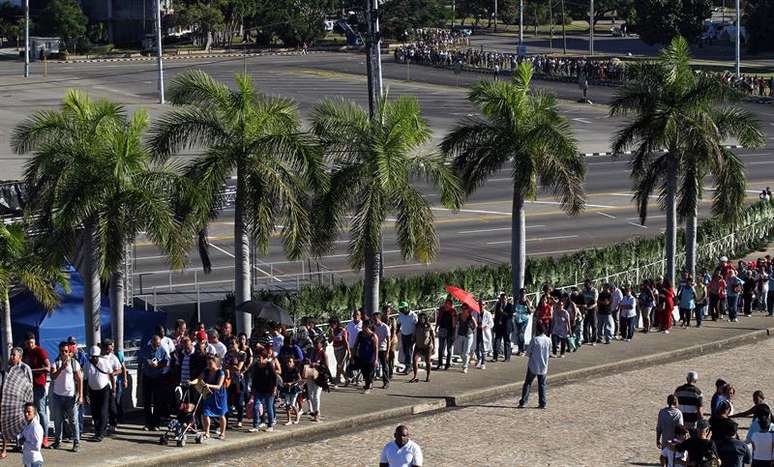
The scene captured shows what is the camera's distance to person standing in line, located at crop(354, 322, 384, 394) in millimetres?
24312

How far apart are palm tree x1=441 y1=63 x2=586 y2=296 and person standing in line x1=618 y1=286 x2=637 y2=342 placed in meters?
2.13

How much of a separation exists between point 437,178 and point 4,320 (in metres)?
8.47

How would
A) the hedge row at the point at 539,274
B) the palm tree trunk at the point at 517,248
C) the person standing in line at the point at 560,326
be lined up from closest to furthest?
1. the person standing in line at the point at 560,326
2. the hedge row at the point at 539,274
3. the palm tree trunk at the point at 517,248

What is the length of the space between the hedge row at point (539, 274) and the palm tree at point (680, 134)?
1.70m

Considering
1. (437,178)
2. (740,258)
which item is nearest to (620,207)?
(740,258)

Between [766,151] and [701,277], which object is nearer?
[701,277]

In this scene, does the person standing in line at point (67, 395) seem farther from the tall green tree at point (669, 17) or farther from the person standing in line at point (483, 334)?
the tall green tree at point (669, 17)

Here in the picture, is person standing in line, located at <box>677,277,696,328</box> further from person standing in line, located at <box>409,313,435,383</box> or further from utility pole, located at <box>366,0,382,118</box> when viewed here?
person standing in line, located at <box>409,313,435,383</box>

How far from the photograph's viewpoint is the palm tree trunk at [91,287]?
79.6 feet

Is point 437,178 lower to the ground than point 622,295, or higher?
higher

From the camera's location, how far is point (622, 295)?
1209 inches

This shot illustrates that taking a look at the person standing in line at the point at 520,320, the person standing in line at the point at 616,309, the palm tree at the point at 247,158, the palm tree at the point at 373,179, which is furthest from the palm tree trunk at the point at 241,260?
the person standing in line at the point at 616,309

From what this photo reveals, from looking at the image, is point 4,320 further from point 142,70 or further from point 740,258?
point 142,70

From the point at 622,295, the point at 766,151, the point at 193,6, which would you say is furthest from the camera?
the point at 193,6
